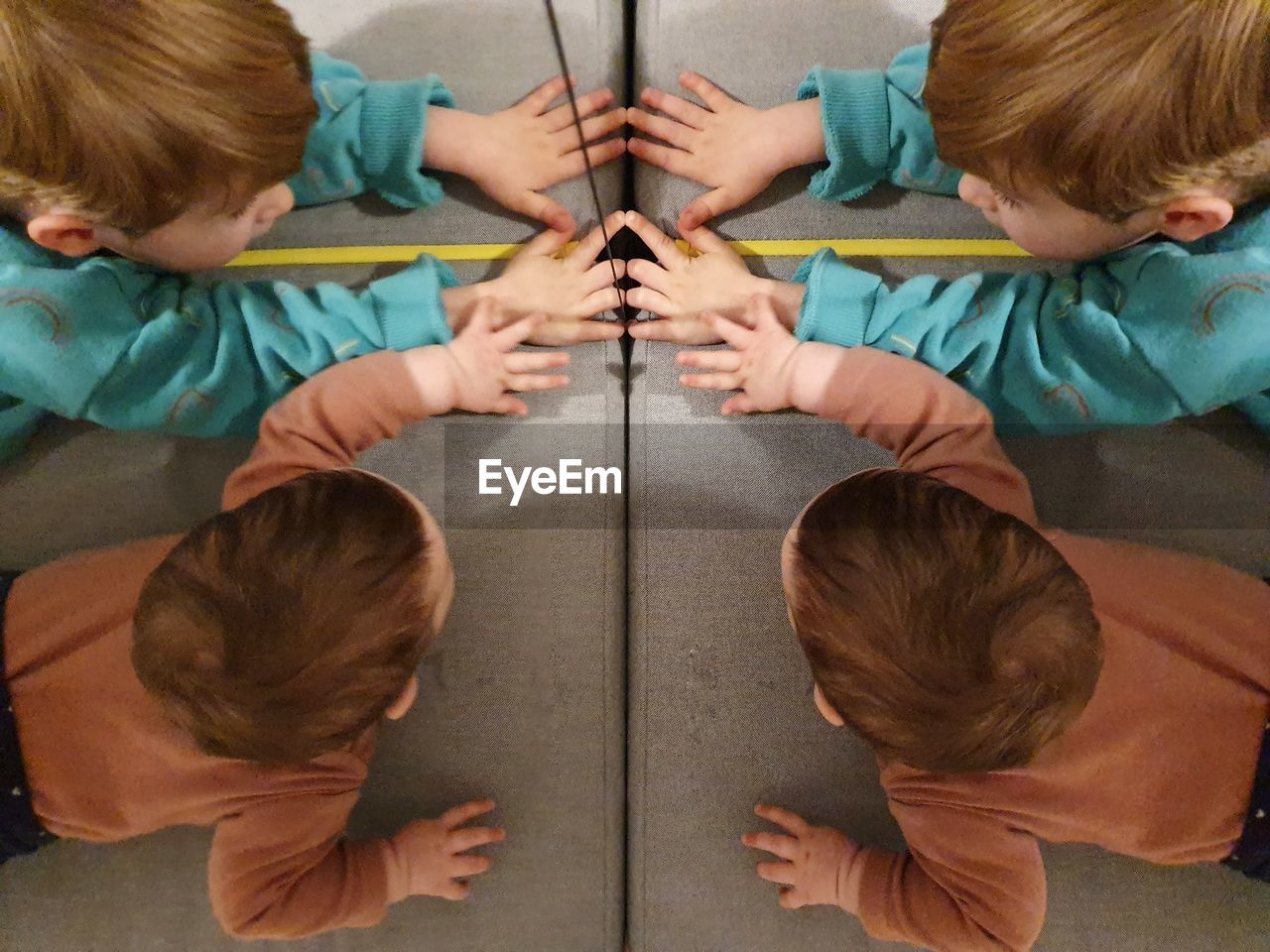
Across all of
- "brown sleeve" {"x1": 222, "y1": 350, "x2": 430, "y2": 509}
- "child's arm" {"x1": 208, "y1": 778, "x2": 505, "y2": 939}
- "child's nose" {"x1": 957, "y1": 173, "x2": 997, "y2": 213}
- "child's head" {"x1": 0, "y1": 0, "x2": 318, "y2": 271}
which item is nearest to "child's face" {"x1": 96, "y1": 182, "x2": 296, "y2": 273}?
"child's head" {"x1": 0, "y1": 0, "x2": 318, "y2": 271}

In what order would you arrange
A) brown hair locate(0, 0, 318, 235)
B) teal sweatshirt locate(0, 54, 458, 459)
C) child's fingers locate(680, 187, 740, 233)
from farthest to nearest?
child's fingers locate(680, 187, 740, 233), teal sweatshirt locate(0, 54, 458, 459), brown hair locate(0, 0, 318, 235)

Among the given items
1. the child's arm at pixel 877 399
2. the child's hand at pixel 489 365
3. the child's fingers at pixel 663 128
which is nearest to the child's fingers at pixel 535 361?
the child's hand at pixel 489 365

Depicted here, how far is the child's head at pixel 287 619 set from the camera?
0.46 m

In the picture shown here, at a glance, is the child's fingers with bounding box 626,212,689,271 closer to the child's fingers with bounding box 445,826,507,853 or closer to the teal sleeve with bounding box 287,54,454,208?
the teal sleeve with bounding box 287,54,454,208

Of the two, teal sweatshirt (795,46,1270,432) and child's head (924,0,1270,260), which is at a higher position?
child's head (924,0,1270,260)

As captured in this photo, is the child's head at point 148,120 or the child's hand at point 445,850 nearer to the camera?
the child's head at point 148,120

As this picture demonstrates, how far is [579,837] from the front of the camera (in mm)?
627

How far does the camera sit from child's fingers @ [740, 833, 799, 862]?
1.99ft

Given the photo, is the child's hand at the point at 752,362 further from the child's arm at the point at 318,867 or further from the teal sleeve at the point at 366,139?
the child's arm at the point at 318,867

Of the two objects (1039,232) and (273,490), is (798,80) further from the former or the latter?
(273,490)

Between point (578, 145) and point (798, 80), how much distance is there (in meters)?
0.20

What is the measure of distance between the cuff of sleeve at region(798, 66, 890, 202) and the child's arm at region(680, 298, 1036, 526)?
13 centimetres

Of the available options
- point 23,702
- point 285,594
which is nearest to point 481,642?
point 285,594

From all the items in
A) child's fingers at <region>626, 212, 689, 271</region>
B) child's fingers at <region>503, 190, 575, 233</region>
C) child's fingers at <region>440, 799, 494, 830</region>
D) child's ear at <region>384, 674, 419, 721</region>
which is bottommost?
child's fingers at <region>440, 799, 494, 830</region>
